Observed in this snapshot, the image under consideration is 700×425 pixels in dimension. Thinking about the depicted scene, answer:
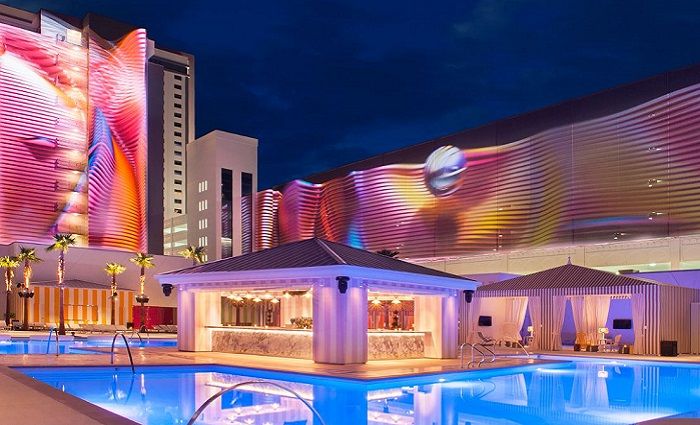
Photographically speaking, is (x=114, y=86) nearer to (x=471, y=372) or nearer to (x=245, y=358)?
(x=245, y=358)

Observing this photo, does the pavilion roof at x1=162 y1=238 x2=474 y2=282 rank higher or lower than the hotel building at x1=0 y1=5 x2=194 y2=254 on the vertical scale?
lower

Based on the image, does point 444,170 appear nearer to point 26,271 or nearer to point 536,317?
point 536,317

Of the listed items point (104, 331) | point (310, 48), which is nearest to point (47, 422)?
point (104, 331)

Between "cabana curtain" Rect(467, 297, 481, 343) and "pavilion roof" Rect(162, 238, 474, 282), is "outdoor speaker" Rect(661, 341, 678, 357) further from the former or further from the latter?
"pavilion roof" Rect(162, 238, 474, 282)

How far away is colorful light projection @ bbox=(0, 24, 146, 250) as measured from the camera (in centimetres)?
5003

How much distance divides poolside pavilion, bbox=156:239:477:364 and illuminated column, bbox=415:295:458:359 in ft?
0.09

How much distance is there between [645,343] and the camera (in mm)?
23016

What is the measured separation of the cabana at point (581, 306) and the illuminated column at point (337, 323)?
9620 mm

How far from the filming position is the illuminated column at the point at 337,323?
17.1 meters

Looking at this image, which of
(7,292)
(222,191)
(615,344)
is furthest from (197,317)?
(222,191)

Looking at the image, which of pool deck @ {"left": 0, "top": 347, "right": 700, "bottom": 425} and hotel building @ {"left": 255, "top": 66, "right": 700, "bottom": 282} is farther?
hotel building @ {"left": 255, "top": 66, "right": 700, "bottom": 282}

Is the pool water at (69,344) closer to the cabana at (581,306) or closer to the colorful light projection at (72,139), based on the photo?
the cabana at (581,306)

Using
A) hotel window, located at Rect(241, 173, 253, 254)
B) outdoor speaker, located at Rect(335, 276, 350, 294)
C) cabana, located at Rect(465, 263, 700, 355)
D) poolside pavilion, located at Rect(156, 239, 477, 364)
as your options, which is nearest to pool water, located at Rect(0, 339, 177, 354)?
poolside pavilion, located at Rect(156, 239, 477, 364)

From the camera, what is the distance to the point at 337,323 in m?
17.1
